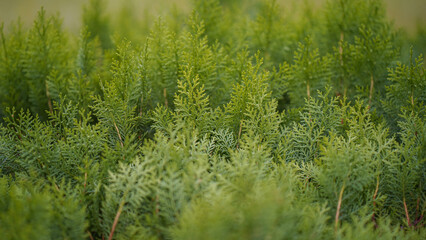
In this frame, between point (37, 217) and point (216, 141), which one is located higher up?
point (216, 141)

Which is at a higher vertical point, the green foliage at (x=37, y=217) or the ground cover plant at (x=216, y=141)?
the ground cover plant at (x=216, y=141)

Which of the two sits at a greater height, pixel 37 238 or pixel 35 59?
pixel 35 59

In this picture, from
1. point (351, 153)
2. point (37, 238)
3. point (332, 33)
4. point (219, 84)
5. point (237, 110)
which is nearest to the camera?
point (37, 238)

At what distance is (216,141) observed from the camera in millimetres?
762

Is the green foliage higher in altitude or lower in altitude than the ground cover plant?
lower

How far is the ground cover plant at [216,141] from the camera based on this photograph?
1.77 feet

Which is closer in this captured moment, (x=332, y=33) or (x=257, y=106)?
(x=257, y=106)

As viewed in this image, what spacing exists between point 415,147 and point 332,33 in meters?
0.49

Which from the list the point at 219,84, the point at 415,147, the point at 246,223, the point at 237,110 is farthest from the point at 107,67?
the point at 415,147

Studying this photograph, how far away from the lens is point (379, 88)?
93 centimetres

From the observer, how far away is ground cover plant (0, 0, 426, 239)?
0.54 m

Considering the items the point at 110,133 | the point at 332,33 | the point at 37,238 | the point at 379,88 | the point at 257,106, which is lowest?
the point at 37,238

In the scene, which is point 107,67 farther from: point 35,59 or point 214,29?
point 214,29

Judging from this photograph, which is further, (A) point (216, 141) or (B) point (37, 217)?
(A) point (216, 141)
